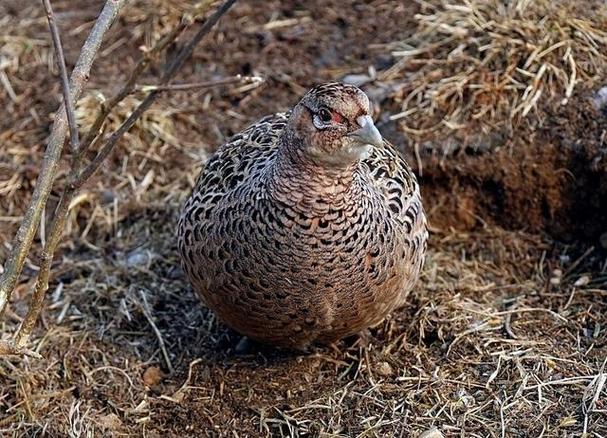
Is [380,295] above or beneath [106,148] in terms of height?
beneath

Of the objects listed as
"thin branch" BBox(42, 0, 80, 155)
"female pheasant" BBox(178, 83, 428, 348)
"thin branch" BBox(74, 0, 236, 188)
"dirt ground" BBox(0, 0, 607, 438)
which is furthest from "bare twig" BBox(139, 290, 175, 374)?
"thin branch" BBox(42, 0, 80, 155)

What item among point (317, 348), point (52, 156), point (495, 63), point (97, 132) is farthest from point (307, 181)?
point (495, 63)

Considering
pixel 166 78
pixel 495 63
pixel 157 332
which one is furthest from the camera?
pixel 495 63

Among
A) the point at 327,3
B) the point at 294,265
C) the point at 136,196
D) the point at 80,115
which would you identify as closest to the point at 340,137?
the point at 294,265

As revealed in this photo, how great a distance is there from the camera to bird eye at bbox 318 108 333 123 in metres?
3.17

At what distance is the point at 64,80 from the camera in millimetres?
2848

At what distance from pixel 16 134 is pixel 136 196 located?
2.71ft

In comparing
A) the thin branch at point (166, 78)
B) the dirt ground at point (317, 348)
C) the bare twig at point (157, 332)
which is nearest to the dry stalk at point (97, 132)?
the thin branch at point (166, 78)

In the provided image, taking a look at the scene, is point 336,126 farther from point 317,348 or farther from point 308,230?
point 317,348

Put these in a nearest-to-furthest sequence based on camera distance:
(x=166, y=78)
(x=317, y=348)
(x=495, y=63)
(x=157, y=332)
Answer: (x=166, y=78), (x=317, y=348), (x=157, y=332), (x=495, y=63)

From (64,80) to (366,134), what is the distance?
0.93 metres

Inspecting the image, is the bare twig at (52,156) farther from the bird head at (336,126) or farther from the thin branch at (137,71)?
the bird head at (336,126)

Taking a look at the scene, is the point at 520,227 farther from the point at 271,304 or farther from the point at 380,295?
the point at 271,304

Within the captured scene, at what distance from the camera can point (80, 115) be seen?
523 cm
